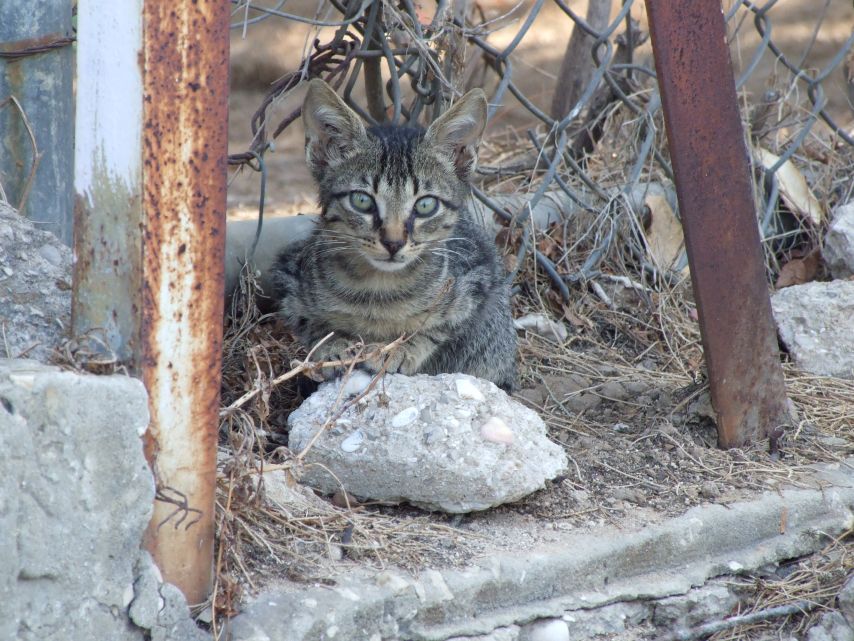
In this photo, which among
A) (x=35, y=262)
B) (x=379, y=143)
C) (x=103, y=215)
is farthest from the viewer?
(x=379, y=143)

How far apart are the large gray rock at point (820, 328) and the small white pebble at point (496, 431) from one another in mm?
1646

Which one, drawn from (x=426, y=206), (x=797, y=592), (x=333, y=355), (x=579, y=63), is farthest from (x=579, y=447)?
(x=579, y=63)

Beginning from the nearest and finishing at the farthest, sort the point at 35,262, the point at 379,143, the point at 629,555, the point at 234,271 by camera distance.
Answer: the point at 35,262 < the point at 629,555 < the point at 379,143 < the point at 234,271

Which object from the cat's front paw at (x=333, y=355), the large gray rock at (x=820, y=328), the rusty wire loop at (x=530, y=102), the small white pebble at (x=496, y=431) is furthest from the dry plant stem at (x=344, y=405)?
the large gray rock at (x=820, y=328)

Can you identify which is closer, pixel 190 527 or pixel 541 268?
pixel 190 527

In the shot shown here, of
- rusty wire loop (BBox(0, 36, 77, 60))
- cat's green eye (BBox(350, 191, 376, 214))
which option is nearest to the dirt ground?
cat's green eye (BBox(350, 191, 376, 214))

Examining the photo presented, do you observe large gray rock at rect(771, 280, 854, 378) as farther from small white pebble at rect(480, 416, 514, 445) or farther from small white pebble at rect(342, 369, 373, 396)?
small white pebble at rect(342, 369, 373, 396)

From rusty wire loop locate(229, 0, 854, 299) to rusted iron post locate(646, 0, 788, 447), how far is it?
3.10 ft

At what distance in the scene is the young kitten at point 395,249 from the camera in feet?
11.4

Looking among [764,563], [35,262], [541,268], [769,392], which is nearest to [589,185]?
[541,268]

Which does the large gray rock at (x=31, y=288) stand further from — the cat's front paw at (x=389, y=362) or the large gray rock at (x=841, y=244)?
the large gray rock at (x=841, y=244)

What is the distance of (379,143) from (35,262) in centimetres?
142

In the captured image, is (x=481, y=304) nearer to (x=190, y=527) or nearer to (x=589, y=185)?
(x=589, y=185)

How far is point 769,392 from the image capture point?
126 inches
